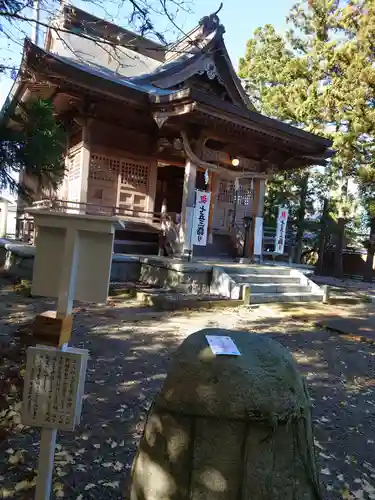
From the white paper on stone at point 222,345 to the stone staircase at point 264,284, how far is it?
6.67 meters

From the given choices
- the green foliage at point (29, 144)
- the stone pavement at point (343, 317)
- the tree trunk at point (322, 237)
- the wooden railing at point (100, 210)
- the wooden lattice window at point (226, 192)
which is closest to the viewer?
the green foliage at point (29, 144)

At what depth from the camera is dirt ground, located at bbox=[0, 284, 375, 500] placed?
107 inches

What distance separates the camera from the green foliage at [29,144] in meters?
3.33

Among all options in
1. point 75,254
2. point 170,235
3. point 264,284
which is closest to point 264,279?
point 264,284

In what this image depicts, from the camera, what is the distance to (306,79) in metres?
18.0


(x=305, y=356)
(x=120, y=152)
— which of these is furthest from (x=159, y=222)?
(x=305, y=356)

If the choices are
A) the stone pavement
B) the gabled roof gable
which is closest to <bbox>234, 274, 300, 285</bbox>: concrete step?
the stone pavement

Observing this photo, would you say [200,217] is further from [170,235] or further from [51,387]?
[51,387]

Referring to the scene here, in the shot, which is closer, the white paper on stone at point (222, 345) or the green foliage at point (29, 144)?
the white paper on stone at point (222, 345)

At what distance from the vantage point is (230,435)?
1843 mm

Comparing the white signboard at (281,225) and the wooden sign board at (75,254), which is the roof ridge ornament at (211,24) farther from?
the wooden sign board at (75,254)

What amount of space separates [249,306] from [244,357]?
21.9 feet

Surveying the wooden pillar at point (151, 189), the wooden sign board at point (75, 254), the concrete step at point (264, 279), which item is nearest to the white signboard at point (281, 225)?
the concrete step at point (264, 279)

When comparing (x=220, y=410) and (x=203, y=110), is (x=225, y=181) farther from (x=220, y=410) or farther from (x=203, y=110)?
(x=220, y=410)
